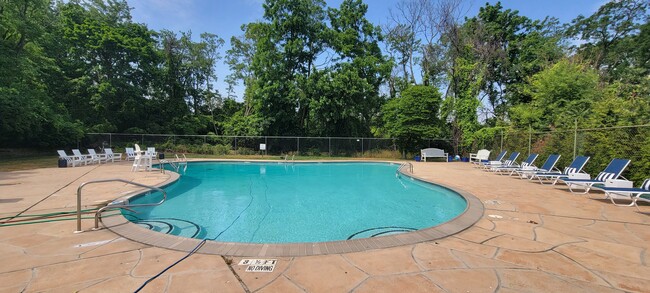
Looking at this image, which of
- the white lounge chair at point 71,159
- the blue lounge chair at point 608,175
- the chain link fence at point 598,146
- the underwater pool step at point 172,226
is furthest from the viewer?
the white lounge chair at point 71,159

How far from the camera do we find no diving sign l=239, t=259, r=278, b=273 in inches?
103

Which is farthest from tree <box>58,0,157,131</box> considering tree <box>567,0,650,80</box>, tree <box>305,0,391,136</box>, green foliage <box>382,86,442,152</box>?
tree <box>567,0,650,80</box>

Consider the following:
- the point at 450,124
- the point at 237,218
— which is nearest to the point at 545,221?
the point at 237,218

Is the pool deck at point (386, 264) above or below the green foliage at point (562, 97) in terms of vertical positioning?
below

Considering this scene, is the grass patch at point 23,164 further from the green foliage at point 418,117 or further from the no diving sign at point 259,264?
the green foliage at point 418,117

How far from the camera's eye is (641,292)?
2.27 m

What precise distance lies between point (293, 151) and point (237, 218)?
14.7 m

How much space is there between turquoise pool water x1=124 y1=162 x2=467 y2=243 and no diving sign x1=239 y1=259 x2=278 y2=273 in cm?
157

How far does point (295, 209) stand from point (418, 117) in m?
13.6

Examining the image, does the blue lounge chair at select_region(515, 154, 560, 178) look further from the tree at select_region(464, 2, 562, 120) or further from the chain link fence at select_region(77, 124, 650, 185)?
the tree at select_region(464, 2, 562, 120)

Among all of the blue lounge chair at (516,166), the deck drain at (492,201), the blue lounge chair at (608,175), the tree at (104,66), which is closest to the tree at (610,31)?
the blue lounge chair at (516,166)

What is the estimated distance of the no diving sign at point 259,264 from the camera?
2615 mm

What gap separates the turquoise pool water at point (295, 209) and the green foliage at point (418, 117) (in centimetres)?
868

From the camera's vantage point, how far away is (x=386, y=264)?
2754mm
